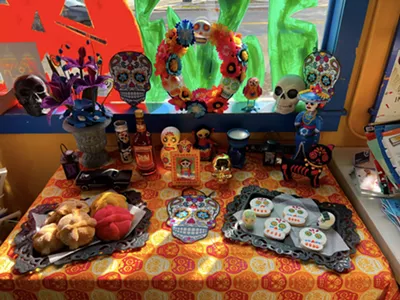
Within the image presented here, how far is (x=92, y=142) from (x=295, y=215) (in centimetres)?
78

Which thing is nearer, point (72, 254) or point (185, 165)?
point (72, 254)

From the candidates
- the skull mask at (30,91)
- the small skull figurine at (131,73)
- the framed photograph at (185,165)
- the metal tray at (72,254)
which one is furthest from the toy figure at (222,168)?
the skull mask at (30,91)

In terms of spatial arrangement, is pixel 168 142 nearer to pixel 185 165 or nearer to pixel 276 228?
pixel 185 165

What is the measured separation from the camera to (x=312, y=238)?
0.97 meters

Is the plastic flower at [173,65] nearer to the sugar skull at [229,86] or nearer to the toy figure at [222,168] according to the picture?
the sugar skull at [229,86]

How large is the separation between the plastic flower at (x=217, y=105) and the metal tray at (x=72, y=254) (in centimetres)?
49

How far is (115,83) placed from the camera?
1.31 meters

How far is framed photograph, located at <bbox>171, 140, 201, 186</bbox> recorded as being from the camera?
3.90 ft

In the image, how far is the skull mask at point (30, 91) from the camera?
1.27 m

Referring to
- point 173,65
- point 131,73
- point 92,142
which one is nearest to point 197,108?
point 173,65

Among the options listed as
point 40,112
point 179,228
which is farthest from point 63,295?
point 40,112

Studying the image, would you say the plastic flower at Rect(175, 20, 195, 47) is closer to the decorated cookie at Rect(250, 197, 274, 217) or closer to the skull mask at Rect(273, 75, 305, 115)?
the skull mask at Rect(273, 75, 305, 115)

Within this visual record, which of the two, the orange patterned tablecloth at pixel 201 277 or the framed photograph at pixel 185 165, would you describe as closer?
the orange patterned tablecloth at pixel 201 277

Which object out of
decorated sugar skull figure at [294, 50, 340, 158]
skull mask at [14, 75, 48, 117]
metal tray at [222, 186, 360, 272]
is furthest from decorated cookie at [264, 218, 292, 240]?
skull mask at [14, 75, 48, 117]
